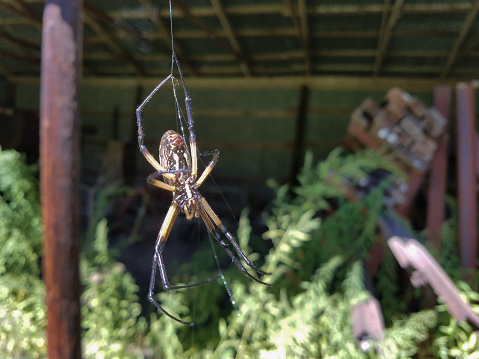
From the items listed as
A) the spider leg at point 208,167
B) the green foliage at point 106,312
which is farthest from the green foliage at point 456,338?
the green foliage at point 106,312

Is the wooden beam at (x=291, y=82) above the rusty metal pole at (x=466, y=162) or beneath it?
above

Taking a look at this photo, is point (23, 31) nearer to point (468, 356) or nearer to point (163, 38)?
point (163, 38)

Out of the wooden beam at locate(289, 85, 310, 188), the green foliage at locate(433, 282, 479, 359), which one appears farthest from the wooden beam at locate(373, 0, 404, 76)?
the green foliage at locate(433, 282, 479, 359)

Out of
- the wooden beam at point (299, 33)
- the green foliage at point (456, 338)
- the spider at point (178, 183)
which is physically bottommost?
the green foliage at point (456, 338)

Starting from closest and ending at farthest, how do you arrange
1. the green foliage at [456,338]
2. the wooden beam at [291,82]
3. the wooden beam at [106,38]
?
the green foliage at [456,338] < the wooden beam at [106,38] < the wooden beam at [291,82]

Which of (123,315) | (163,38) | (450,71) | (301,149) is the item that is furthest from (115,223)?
(450,71)

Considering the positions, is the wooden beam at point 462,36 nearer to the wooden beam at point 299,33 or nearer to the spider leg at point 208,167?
the wooden beam at point 299,33

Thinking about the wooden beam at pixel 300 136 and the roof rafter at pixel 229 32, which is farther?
the wooden beam at pixel 300 136

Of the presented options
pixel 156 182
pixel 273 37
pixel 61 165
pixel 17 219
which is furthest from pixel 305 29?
pixel 61 165

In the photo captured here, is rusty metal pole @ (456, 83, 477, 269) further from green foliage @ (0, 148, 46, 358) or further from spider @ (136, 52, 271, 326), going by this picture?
green foliage @ (0, 148, 46, 358)
